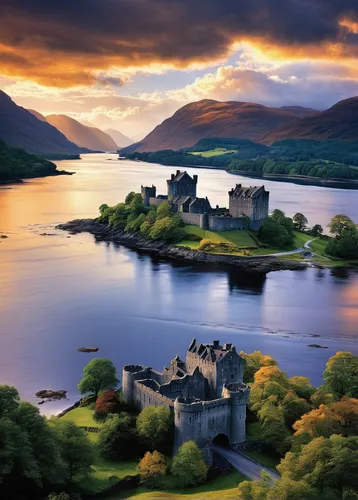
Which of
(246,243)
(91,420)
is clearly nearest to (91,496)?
(91,420)

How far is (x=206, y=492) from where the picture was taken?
3331 cm

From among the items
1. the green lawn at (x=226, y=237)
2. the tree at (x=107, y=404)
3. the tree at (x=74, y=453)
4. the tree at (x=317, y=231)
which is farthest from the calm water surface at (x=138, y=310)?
the tree at (x=317, y=231)

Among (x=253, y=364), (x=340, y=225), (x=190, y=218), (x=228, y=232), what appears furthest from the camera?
(x=190, y=218)

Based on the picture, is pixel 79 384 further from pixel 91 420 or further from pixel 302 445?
pixel 302 445

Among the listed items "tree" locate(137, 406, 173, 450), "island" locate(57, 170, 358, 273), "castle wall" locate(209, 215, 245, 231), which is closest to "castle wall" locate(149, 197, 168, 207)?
"island" locate(57, 170, 358, 273)

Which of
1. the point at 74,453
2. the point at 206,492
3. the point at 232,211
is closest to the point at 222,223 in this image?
the point at 232,211

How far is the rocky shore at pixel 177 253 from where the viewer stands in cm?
9238

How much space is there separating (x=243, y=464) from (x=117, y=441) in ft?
22.4

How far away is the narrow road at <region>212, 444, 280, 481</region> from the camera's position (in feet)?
114

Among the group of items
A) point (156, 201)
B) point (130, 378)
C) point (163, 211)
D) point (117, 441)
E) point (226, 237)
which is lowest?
point (117, 441)

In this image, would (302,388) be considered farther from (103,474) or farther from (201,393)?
(103,474)

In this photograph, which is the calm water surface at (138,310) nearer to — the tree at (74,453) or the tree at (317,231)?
the tree at (74,453)

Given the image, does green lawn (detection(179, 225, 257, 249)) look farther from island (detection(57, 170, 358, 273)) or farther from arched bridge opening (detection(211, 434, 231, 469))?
arched bridge opening (detection(211, 434, 231, 469))

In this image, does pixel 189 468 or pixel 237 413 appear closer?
pixel 189 468
